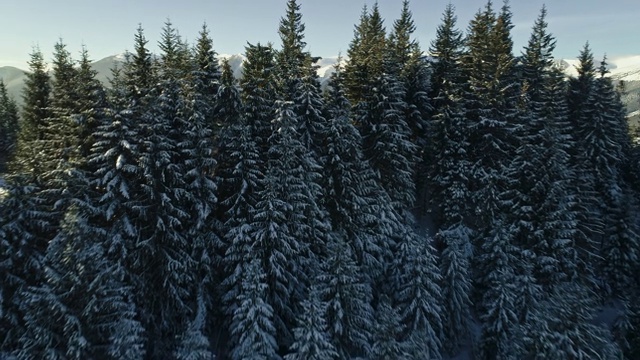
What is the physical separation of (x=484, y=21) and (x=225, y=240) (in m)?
35.2

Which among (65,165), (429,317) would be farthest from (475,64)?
(65,165)

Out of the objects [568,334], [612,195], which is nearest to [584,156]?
[612,195]

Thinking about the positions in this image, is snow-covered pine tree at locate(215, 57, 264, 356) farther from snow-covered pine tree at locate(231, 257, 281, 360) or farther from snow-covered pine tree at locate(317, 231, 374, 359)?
snow-covered pine tree at locate(317, 231, 374, 359)

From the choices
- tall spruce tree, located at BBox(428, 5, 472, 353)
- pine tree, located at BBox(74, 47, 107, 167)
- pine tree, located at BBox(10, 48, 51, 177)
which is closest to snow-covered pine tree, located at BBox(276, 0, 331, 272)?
tall spruce tree, located at BBox(428, 5, 472, 353)

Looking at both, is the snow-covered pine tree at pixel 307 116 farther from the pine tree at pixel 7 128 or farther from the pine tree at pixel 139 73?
the pine tree at pixel 7 128

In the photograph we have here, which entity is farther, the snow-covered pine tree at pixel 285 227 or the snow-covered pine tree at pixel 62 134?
the snow-covered pine tree at pixel 285 227

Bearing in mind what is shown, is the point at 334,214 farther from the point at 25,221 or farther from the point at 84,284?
the point at 25,221

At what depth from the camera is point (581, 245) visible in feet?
105

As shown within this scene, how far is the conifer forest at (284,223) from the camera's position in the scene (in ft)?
61.9

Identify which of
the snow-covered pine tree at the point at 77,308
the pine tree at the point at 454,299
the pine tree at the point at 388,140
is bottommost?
the pine tree at the point at 454,299

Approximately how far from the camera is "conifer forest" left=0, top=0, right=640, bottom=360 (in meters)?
18.9

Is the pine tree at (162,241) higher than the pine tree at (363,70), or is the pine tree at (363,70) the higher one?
the pine tree at (363,70)

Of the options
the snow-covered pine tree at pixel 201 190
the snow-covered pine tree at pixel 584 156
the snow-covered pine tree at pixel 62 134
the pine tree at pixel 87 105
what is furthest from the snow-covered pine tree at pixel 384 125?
the snow-covered pine tree at pixel 62 134

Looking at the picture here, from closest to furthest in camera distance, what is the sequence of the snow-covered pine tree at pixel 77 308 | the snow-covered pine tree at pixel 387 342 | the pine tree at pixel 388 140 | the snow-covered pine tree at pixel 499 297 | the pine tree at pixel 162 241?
the snow-covered pine tree at pixel 77 308
the snow-covered pine tree at pixel 387 342
the pine tree at pixel 162 241
the snow-covered pine tree at pixel 499 297
the pine tree at pixel 388 140
